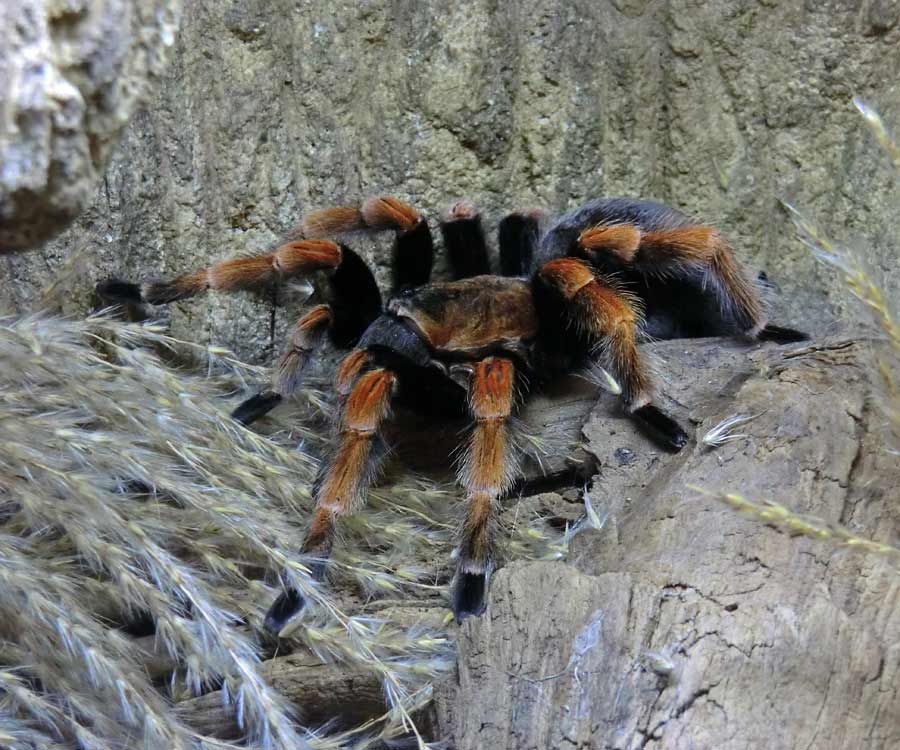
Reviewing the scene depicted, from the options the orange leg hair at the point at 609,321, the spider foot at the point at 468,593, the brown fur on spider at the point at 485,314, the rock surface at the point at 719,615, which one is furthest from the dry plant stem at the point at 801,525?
the orange leg hair at the point at 609,321

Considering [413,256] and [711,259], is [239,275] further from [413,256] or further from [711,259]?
[711,259]

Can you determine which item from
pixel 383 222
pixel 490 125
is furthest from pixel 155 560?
pixel 490 125

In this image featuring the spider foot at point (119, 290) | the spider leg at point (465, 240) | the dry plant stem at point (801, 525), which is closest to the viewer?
the dry plant stem at point (801, 525)

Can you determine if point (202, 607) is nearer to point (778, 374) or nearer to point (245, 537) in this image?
point (245, 537)

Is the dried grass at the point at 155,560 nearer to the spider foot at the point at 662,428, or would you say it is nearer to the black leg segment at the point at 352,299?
the spider foot at the point at 662,428

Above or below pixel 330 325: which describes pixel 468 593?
below

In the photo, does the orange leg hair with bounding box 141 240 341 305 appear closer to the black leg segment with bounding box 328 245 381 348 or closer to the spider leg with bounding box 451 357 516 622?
the black leg segment with bounding box 328 245 381 348
